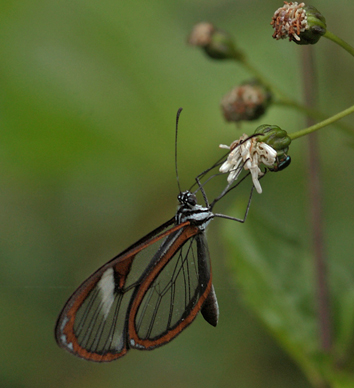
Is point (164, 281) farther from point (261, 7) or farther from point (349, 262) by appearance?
point (261, 7)

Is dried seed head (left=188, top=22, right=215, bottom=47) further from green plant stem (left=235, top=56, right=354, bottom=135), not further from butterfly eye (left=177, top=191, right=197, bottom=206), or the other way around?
butterfly eye (left=177, top=191, right=197, bottom=206)

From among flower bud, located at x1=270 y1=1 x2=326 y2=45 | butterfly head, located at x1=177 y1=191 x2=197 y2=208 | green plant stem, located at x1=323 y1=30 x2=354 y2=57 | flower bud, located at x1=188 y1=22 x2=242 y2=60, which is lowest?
butterfly head, located at x1=177 y1=191 x2=197 y2=208

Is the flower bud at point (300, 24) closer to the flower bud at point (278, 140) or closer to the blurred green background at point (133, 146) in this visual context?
the flower bud at point (278, 140)

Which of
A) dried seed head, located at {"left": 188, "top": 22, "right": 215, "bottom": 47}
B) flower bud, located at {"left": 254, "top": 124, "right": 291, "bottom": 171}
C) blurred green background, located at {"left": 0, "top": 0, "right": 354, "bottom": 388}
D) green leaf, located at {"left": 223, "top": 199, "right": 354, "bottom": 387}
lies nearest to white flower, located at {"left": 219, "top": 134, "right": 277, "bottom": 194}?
flower bud, located at {"left": 254, "top": 124, "right": 291, "bottom": 171}

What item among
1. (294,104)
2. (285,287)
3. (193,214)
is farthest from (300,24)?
(285,287)

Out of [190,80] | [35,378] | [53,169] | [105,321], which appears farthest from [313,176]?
[35,378]

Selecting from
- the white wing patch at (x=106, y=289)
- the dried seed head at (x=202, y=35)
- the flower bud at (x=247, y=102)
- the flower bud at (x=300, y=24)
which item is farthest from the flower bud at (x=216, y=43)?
the white wing patch at (x=106, y=289)
